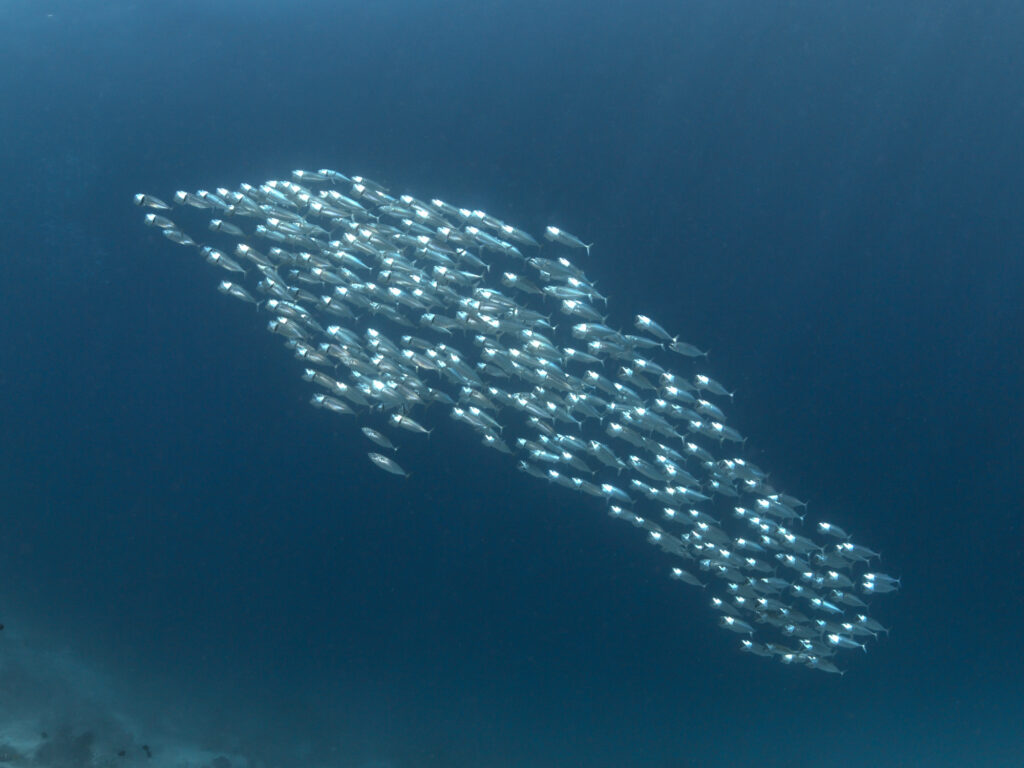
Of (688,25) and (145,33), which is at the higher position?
(688,25)

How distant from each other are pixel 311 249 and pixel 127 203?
7.19 metres

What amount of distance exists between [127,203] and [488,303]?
9703 millimetres

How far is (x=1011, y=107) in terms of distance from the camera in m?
14.6

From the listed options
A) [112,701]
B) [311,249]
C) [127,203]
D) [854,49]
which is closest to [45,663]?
[112,701]

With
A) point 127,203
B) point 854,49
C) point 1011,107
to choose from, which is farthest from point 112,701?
point 1011,107

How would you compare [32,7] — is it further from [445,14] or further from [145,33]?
[445,14]

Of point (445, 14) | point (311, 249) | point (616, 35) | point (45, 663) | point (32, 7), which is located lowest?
point (45, 663)

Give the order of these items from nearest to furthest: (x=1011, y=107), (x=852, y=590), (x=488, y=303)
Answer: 1. (x=488, y=303)
2. (x=1011, y=107)
3. (x=852, y=590)

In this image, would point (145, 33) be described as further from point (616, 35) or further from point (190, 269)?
point (616, 35)

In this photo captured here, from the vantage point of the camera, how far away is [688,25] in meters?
15.1

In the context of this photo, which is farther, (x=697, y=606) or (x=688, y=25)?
(x=697, y=606)

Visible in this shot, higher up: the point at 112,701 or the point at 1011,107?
the point at 1011,107

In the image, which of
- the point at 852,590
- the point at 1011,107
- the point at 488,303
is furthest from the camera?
the point at 852,590

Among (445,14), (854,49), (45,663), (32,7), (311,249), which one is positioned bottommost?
(45,663)
